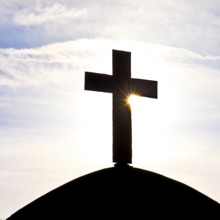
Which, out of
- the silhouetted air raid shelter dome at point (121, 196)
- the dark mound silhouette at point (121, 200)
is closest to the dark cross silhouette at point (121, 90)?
the silhouetted air raid shelter dome at point (121, 196)

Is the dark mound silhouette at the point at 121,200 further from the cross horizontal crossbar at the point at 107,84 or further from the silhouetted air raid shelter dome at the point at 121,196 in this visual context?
the cross horizontal crossbar at the point at 107,84

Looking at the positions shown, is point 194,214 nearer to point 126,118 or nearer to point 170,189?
point 170,189

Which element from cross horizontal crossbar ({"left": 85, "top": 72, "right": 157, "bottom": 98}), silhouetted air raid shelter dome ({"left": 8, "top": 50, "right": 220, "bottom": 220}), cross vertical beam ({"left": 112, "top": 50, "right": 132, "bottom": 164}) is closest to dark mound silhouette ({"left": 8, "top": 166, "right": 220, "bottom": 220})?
silhouetted air raid shelter dome ({"left": 8, "top": 50, "right": 220, "bottom": 220})

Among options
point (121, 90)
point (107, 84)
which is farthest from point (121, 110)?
point (107, 84)

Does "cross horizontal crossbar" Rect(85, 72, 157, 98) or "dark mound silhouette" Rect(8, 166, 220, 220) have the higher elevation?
"cross horizontal crossbar" Rect(85, 72, 157, 98)

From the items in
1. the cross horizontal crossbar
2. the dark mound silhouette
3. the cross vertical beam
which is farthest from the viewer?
the cross horizontal crossbar

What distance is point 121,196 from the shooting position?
781 centimetres

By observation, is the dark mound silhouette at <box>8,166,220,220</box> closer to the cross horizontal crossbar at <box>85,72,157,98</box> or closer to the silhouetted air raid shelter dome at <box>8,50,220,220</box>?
the silhouetted air raid shelter dome at <box>8,50,220,220</box>

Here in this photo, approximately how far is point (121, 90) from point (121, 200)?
2.21 metres

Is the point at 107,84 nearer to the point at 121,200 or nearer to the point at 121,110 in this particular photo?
the point at 121,110

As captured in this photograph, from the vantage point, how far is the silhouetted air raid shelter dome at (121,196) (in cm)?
766

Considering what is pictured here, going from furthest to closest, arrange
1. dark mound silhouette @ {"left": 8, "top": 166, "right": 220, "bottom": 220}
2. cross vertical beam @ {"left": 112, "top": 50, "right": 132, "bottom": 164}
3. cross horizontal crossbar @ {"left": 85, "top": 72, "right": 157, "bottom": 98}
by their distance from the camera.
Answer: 1. cross horizontal crossbar @ {"left": 85, "top": 72, "right": 157, "bottom": 98}
2. cross vertical beam @ {"left": 112, "top": 50, "right": 132, "bottom": 164}
3. dark mound silhouette @ {"left": 8, "top": 166, "right": 220, "bottom": 220}

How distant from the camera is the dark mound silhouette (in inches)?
301

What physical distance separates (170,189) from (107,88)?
2144 millimetres
